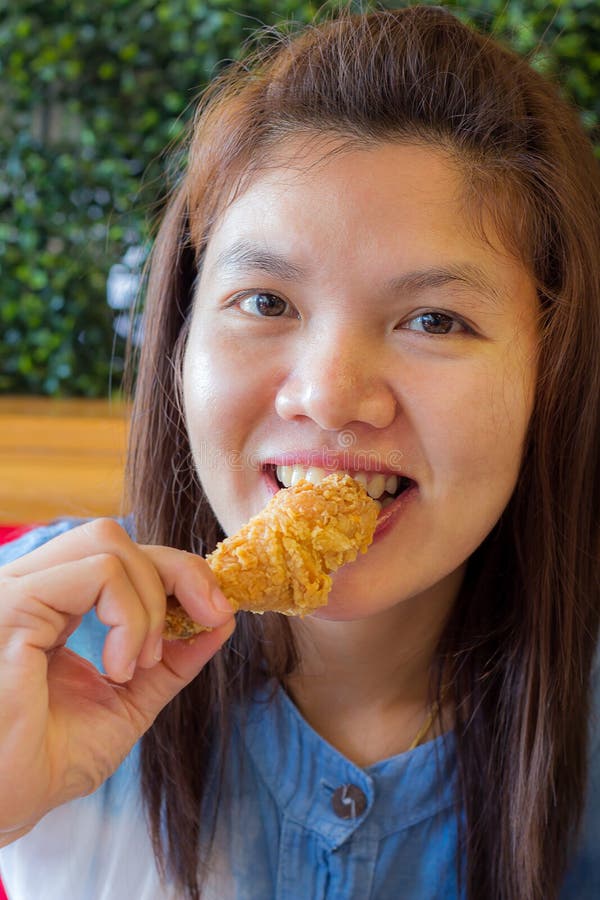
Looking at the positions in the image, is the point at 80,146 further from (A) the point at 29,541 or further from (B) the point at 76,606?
(B) the point at 76,606

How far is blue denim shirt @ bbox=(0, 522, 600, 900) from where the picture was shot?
145 centimetres

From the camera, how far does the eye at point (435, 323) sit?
4.07 feet

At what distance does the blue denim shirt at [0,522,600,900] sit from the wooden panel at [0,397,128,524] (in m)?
0.91

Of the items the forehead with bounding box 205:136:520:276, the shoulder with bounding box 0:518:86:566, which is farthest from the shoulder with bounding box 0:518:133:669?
the forehead with bounding box 205:136:520:276

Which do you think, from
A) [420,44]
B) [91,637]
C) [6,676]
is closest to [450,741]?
[91,637]

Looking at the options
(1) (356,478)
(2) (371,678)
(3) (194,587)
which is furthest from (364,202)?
(2) (371,678)

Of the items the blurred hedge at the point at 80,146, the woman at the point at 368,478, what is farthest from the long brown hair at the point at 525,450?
the blurred hedge at the point at 80,146

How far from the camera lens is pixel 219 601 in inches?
40.9

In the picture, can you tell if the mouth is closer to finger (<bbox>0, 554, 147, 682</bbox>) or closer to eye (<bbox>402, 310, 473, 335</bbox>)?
eye (<bbox>402, 310, 473, 335</bbox>)

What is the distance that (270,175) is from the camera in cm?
131

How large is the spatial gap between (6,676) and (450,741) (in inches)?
31.2

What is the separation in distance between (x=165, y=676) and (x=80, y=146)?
4.06 m

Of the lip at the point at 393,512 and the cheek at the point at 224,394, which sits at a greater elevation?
the cheek at the point at 224,394

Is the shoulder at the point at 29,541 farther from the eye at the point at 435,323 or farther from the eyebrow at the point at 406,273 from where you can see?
the eye at the point at 435,323
